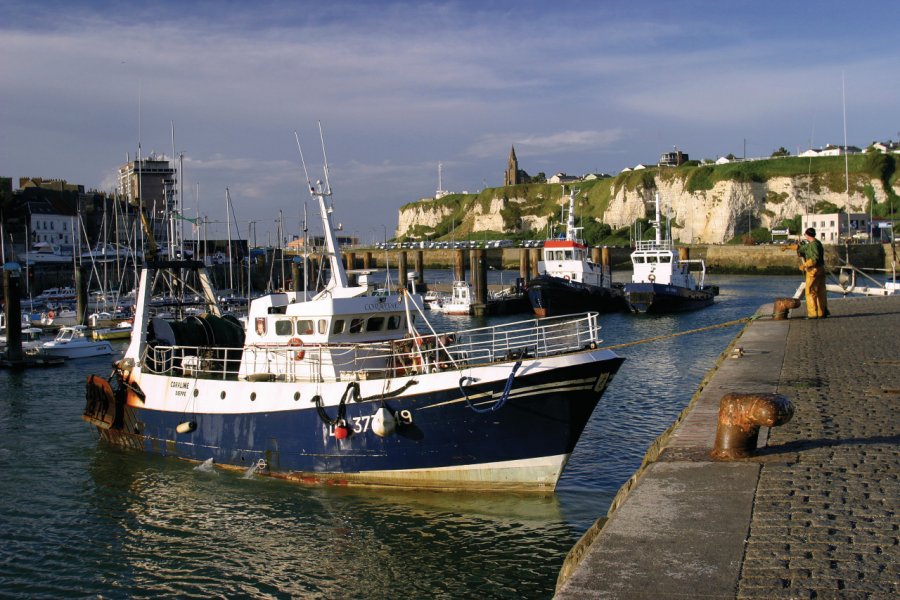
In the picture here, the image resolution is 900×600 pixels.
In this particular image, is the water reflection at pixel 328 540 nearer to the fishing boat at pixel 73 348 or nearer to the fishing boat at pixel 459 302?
the fishing boat at pixel 73 348

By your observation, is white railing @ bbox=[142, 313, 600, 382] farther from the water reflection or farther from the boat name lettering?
the water reflection

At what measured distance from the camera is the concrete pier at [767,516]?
6.56 meters

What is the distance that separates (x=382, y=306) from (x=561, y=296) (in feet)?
128

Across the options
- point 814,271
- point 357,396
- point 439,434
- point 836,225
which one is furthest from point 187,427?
point 836,225

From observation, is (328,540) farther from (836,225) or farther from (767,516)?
(836,225)

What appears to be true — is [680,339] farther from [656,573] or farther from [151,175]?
[151,175]

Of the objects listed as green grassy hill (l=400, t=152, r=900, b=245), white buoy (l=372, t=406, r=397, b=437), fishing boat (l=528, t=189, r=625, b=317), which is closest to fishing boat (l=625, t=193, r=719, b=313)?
fishing boat (l=528, t=189, r=625, b=317)

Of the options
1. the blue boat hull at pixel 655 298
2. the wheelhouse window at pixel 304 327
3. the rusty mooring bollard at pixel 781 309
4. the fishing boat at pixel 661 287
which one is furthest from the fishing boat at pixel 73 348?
the fishing boat at pixel 661 287

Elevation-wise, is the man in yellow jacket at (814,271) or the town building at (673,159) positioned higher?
the town building at (673,159)

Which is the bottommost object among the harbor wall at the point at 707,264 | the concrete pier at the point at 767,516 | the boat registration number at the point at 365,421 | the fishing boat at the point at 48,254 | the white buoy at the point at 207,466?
the white buoy at the point at 207,466

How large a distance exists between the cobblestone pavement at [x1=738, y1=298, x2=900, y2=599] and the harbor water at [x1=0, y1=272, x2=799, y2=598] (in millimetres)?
4064

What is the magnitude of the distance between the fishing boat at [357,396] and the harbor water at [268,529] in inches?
21.9

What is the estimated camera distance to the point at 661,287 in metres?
56.9

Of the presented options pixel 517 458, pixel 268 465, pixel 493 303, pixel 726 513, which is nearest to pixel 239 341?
pixel 268 465
